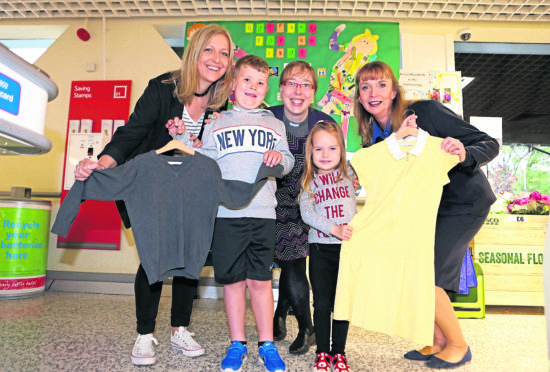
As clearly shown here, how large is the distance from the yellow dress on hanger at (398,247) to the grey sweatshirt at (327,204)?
0.32ft

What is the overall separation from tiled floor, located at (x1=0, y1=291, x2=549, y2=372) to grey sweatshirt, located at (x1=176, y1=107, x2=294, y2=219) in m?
0.65

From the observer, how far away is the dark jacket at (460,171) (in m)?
1.50

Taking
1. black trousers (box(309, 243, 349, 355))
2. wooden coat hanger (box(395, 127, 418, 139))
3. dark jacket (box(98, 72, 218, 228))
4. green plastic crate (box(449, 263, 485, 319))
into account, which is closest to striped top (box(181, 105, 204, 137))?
dark jacket (box(98, 72, 218, 228))

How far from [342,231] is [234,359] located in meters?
0.66

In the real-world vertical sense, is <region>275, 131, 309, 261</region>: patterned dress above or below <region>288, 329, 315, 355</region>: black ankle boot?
above

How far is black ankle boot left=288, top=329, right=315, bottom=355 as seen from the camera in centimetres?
170

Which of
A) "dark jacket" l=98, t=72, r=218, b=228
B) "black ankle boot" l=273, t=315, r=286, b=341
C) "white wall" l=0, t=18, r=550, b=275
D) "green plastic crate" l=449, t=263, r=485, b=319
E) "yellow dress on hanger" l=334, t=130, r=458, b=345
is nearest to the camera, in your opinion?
"yellow dress on hanger" l=334, t=130, r=458, b=345

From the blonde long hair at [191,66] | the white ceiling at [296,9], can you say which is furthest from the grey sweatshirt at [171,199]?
the white ceiling at [296,9]

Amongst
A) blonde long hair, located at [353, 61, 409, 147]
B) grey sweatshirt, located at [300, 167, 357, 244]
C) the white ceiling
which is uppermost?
the white ceiling

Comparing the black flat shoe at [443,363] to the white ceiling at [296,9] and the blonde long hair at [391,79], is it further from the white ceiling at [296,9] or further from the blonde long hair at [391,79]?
the white ceiling at [296,9]

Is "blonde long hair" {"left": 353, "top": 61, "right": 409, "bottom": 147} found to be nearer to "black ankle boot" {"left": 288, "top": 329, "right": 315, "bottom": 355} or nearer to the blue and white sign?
"black ankle boot" {"left": 288, "top": 329, "right": 315, "bottom": 355}

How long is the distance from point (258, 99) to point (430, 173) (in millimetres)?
781

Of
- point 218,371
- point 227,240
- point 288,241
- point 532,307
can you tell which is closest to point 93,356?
point 218,371

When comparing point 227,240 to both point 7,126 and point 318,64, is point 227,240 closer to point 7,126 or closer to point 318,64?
point 7,126
